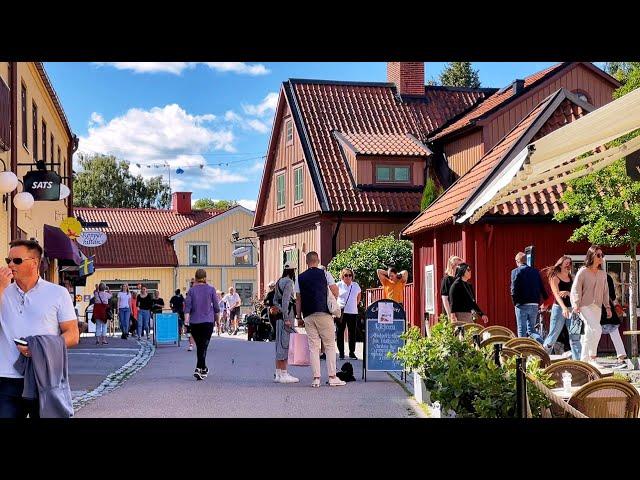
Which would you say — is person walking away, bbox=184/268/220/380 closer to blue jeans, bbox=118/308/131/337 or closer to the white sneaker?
the white sneaker

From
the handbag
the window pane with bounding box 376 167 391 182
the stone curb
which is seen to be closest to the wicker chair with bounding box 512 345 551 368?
the stone curb

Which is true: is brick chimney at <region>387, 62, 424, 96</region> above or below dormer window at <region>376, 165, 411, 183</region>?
above

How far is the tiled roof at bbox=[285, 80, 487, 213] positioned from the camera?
35.6 m

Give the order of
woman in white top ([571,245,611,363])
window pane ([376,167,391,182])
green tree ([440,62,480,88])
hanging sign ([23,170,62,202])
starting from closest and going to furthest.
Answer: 1. woman in white top ([571,245,611,363])
2. hanging sign ([23,170,62,202])
3. window pane ([376,167,391,182])
4. green tree ([440,62,480,88])

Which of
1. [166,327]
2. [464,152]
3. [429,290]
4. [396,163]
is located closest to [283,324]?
[429,290]

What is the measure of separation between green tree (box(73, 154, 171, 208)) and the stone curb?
60.6 metres

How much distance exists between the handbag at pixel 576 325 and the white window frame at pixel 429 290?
8308 millimetres

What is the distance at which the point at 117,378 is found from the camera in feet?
57.3

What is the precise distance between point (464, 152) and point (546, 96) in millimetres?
2694

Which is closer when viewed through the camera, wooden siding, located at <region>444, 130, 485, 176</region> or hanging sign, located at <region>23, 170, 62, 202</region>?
hanging sign, located at <region>23, 170, 62, 202</region>
